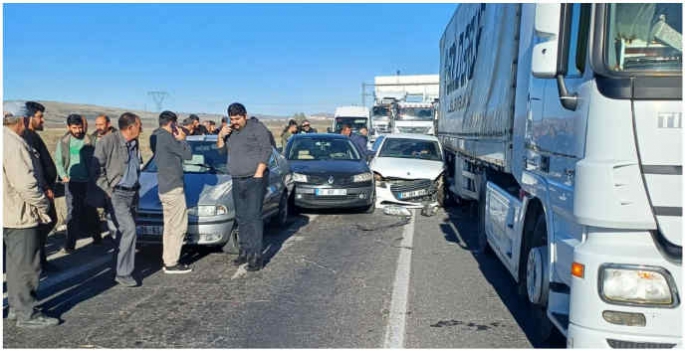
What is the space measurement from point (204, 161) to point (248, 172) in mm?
1856

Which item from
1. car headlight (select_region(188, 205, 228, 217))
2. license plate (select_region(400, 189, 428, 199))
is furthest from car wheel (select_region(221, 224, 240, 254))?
license plate (select_region(400, 189, 428, 199))

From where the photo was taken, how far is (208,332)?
447 cm

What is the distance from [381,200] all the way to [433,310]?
6125mm

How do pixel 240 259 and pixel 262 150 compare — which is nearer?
pixel 262 150

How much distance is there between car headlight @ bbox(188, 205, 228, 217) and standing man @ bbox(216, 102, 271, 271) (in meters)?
0.39

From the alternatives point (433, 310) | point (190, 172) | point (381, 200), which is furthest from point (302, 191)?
point (433, 310)

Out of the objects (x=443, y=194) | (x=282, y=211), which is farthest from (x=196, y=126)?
(x=443, y=194)

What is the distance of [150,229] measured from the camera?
662 cm

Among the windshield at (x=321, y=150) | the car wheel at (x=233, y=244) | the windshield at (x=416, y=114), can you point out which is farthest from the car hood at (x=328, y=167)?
the windshield at (x=416, y=114)

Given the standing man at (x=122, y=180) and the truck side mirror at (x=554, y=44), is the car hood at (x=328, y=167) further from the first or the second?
the truck side mirror at (x=554, y=44)

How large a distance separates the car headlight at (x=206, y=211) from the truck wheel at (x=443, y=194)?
5453 mm

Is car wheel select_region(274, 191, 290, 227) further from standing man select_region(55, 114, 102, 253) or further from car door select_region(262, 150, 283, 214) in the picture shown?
standing man select_region(55, 114, 102, 253)

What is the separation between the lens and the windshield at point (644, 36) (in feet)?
9.64

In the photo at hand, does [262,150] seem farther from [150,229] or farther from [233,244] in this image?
[150,229]
